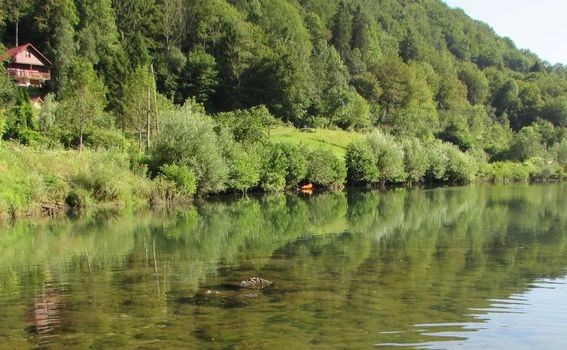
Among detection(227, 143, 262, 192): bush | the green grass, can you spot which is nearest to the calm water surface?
detection(227, 143, 262, 192): bush

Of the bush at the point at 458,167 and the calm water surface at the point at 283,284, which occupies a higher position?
the bush at the point at 458,167

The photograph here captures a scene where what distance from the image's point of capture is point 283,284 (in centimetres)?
1700

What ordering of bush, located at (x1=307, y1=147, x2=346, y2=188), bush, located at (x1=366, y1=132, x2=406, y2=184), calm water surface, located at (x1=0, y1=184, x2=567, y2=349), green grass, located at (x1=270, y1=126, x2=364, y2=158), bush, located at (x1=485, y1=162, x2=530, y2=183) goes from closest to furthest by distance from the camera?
1. calm water surface, located at (x1=0, y1=184, x2=567, y2=349)
2. bush, located at (x1=307, y1=147, x2=346, y2=188)
3. bush, located at (x1=366, y1=132, x2=406, y2=184)
4. green grass, located at (x1=270, y1=126, x2=364, y2=158)
5. bush, located at (x1=485, y1=162, x2=530, y2=183)

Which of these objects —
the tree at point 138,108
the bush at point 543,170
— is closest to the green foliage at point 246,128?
the tree at point 138,108

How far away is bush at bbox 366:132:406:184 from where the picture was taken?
7275 cm

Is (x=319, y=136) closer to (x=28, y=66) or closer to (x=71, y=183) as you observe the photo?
(x=28, y=66)

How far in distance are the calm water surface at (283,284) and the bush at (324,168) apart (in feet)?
103

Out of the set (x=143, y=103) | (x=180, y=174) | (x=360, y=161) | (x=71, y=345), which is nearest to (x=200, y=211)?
(x=180, y=174)

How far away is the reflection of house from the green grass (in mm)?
35286

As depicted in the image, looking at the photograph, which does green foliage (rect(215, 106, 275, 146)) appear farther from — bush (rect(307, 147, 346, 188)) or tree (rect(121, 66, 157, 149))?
tree (rect(121, 66, 157, 149))

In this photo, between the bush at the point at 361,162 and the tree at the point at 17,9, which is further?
the tree at the point at 17,9

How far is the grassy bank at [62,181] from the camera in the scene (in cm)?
3444

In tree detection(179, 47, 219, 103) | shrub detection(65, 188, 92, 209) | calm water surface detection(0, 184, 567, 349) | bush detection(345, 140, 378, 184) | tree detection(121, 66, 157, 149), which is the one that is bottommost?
calm water surface detection(0, 184, 567, 349)

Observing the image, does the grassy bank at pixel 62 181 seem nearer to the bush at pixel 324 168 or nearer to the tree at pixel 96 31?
the bush at pixel 324 168
